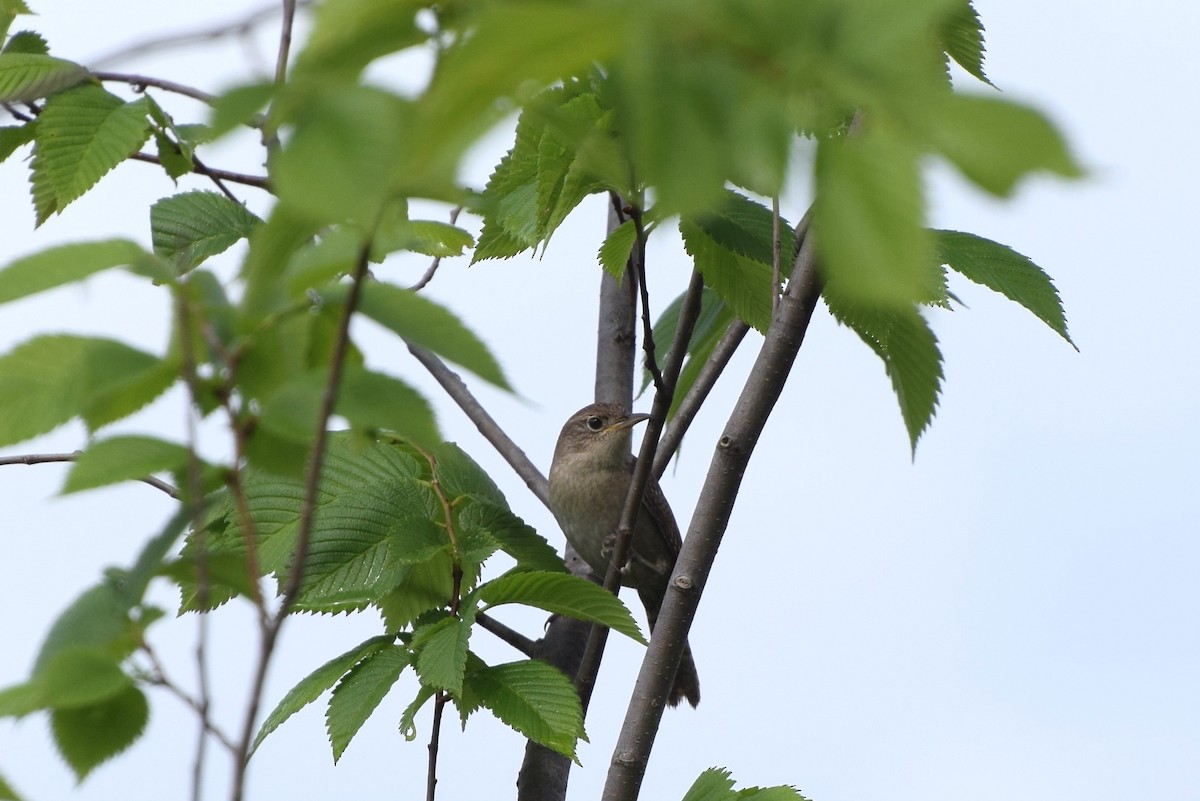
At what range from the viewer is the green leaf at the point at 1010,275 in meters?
3.08

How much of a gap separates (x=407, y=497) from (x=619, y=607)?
72 centimetres

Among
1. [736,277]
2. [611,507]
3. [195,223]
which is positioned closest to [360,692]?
[736,277]

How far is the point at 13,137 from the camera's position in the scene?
11.1 feet

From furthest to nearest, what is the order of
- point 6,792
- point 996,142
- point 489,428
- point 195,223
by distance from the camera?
point 489,428, point 195,223, point 6,792, point 996,142

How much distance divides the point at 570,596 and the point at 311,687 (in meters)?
0.67

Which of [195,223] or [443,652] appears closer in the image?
[443,652]

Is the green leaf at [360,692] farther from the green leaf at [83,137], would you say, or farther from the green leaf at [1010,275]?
the green leaf at [1010,275]

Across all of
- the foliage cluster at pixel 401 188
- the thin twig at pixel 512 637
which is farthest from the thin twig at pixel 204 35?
the thin twig at pixel 512 637

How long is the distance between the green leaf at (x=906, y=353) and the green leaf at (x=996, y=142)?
228 centimetres

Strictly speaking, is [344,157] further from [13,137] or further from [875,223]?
[13,137]

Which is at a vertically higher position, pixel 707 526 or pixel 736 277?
pixel 736 277

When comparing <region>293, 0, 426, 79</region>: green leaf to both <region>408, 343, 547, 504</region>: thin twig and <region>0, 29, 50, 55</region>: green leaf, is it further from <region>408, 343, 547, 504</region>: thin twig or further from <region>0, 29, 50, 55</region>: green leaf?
<region>408, 343, 547, 504</region>: thin twig

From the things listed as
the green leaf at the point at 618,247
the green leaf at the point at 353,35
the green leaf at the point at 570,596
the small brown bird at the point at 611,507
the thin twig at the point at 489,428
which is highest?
the small brown bird at the point at 611,507

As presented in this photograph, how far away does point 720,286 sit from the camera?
3.32m
